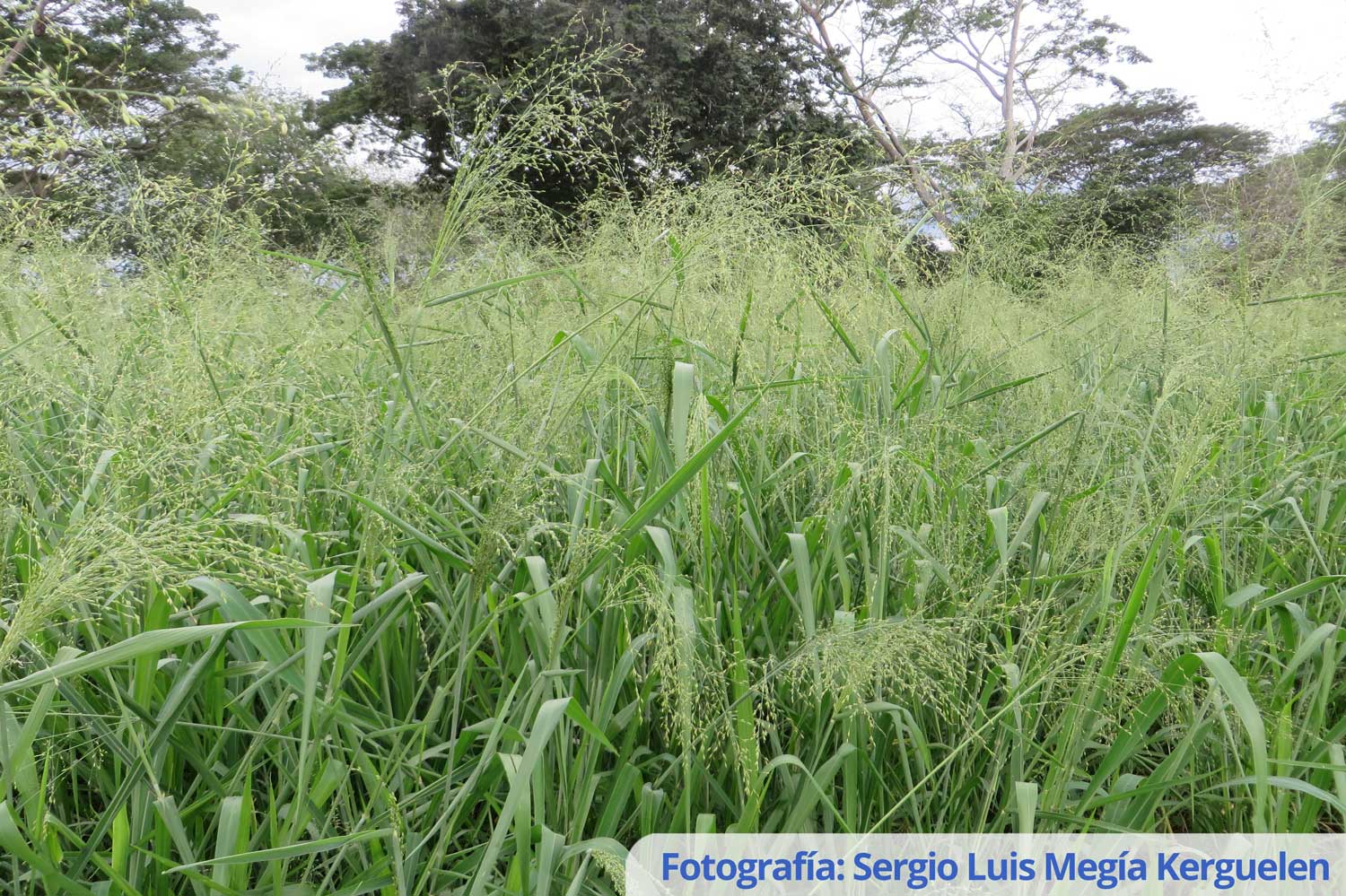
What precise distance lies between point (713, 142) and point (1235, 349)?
45.4 ft

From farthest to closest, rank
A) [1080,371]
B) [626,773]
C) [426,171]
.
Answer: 1. [426,171]
2. [1080,371]
3. [626,773]

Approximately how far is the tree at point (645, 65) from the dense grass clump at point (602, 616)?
12533mm

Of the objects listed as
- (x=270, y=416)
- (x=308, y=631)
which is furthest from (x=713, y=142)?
(x=308, y=631)

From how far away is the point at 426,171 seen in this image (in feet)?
51.6

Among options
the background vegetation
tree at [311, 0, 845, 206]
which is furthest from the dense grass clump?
tree at [311, 0, 845, 206]

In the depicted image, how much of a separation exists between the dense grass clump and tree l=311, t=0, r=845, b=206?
12533mm

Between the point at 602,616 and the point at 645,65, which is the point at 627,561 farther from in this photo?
the point at 645,65

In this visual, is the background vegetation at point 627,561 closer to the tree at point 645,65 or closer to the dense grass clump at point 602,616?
the dense grass clump at point 602,616

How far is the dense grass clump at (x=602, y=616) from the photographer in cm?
97

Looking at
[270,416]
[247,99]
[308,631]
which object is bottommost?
[308,631]

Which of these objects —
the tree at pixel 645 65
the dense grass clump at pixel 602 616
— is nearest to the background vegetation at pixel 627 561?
the dense grass clump at pixel 602 616

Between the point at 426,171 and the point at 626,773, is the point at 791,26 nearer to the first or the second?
the point at 426,171

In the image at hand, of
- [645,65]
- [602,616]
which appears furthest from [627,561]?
[645,65]

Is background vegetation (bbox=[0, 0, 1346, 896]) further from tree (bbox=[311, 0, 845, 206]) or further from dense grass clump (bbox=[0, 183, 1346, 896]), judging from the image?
tree (bbox=[311, 0, 845, 206])
